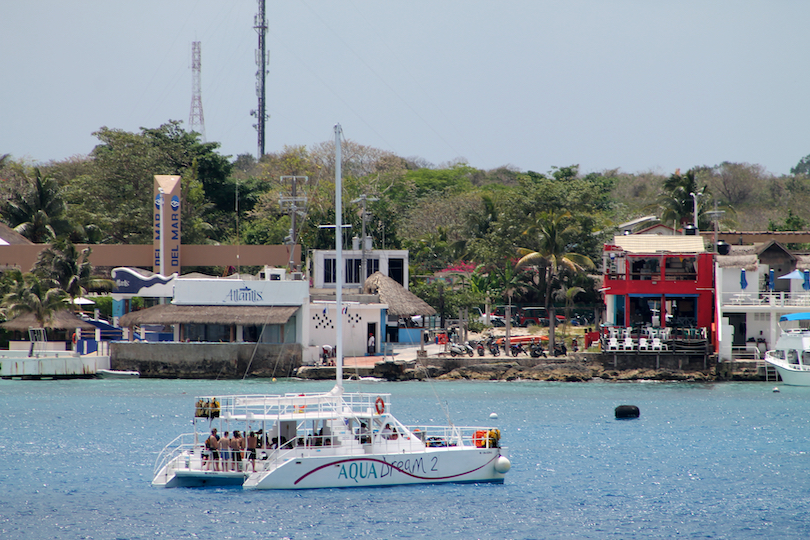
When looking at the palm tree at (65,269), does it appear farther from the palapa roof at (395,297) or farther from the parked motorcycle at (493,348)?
the parked motorcycle at (493,348)

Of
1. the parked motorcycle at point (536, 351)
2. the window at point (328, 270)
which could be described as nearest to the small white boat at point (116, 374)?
the window at point (328, 270)

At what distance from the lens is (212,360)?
158ft

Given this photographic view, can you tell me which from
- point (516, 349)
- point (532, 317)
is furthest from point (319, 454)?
point (532, 317)

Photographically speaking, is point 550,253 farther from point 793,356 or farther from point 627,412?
point 627,412

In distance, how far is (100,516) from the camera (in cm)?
2122

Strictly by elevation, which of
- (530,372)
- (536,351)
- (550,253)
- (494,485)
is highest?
(550,253)

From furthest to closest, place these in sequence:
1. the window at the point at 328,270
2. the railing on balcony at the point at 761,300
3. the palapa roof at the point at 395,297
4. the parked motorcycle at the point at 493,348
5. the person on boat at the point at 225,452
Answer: the window at the point at 328,270, the palapa roof at the point at 395,297, the parked motorcycle at the point at 493,348, the railing on balcony at the point at 761,300, the person on boat at the point at 225,452

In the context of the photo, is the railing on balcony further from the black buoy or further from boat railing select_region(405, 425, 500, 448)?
boat railing select_region(405, 425, 500, 448)

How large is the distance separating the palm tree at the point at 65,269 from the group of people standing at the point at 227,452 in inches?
1332

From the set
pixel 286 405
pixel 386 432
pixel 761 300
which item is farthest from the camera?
pixel 761 300

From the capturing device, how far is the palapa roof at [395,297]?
52562 mm

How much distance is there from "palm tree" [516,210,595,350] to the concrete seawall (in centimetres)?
1792

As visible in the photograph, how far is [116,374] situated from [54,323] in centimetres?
503

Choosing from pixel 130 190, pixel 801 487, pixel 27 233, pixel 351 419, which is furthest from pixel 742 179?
pixel 351 419
